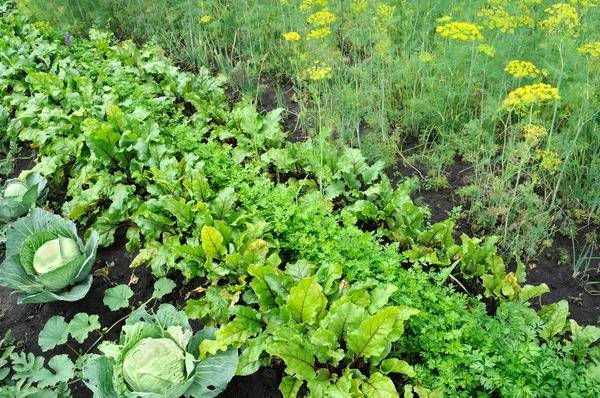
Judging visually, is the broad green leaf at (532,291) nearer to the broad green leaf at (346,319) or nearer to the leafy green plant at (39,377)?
the broad green leaf at (346,319)

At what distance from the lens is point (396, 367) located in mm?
1919

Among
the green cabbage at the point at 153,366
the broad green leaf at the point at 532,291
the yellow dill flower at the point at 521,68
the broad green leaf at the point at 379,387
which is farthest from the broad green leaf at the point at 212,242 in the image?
the yellow dill flower at the point at 521,68

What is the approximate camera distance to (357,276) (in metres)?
2.27

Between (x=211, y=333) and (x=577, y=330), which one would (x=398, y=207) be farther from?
(x=211, y=333)

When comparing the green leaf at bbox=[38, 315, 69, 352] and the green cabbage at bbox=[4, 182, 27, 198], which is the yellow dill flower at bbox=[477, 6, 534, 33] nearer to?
the green leaf at bbox=[38, 315, 69, 352]

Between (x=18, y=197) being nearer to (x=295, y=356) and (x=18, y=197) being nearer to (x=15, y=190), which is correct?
(x=15, y=190)

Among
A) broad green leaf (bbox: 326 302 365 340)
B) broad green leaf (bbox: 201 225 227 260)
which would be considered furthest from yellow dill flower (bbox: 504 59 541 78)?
broad green leaf (bbox: 201 225 227 260)

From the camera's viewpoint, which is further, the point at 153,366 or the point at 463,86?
the point at 463,86

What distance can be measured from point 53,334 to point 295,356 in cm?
137

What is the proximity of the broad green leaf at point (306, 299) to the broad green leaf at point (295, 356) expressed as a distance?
0.14 m

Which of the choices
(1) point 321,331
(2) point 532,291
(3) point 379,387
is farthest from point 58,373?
(2) point 532,291

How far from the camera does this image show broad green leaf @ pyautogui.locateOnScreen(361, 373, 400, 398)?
1837 millimetres

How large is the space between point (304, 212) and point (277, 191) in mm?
288

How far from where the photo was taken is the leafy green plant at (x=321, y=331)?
188 cm
